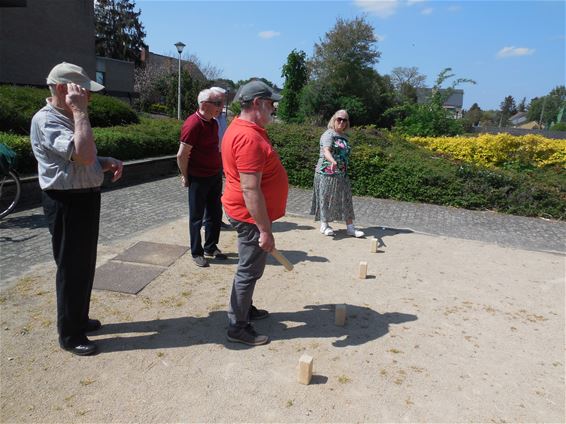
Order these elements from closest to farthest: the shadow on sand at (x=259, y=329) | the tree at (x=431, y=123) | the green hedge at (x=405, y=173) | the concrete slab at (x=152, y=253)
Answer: the shadow on sand at (x=259, y=329) < the concrete slab at (x=152, y=253) < the green hedge at (x=405, y=173) < the tree at (x=431, y=123)

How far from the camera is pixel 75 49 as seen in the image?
77.2 ft

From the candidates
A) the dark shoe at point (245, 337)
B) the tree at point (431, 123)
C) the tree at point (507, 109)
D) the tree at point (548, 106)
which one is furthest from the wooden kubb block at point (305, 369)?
the tree at point (507, 109)

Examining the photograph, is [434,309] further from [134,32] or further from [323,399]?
[134,32]

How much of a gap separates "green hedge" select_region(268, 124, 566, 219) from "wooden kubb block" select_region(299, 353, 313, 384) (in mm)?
7413

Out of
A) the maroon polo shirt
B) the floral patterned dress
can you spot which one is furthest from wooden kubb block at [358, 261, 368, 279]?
the maroon polo shirt

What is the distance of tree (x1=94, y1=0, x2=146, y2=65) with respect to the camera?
48062 mm

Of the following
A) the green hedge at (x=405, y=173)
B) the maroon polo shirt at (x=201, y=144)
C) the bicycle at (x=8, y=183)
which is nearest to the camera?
the maroon polo shirt at (x=201, y=144)

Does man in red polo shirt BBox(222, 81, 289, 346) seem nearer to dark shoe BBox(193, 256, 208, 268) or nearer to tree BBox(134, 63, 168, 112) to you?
dark shoe BBox(193, 256, 208, 268)

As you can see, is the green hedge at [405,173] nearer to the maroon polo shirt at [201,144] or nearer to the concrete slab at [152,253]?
the concrete slab at [152,253]

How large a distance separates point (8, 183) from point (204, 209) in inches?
139

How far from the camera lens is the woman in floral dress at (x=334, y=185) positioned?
6367mm

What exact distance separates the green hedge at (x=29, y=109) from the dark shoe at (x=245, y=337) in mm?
8216

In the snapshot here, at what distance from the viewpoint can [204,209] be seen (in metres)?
5.11

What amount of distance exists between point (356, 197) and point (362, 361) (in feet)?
22.9
